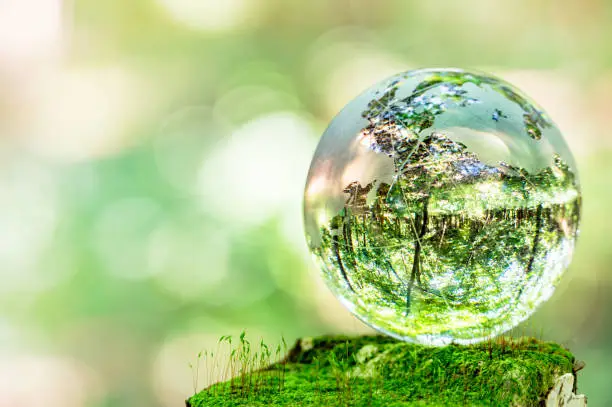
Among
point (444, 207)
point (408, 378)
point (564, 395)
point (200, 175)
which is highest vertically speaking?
point (200, 175)

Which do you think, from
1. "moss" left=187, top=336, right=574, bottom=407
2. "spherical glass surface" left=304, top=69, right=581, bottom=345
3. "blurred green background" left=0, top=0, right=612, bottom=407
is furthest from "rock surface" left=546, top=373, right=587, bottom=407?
"blurred green background" left=0, top=0, right=612, bottom=407

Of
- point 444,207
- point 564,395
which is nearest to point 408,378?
point 564,395

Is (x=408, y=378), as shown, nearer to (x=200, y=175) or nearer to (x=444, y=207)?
(x=444, y=207)

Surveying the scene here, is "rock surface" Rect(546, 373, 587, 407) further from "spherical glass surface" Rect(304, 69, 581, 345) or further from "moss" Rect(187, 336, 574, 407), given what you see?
"spherical glass surface" Rect(304, 69, 581, 345)

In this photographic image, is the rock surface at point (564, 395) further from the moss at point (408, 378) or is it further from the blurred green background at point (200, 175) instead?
the blurred green background at point (200, 175)

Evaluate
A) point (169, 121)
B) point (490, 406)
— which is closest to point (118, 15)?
point (169, 121)

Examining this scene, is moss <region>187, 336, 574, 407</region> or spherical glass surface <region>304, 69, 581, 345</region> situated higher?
spherical glass surface <region>304, 69, 581, 345</region>
